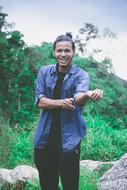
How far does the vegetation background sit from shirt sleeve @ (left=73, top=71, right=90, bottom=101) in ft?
8.99

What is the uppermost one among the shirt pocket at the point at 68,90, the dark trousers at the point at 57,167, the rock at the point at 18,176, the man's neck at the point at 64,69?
the man's neck at the point at 64,69

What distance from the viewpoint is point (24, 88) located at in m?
19.2

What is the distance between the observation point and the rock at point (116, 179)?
6312 mm

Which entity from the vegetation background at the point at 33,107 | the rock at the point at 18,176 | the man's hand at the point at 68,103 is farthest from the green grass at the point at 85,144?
the man's hand at the point at 68,103

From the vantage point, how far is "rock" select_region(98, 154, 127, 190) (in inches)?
249

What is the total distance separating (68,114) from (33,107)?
14899 mm

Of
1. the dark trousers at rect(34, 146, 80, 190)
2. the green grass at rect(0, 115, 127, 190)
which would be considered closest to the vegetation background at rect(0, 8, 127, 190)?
the green grass at rect(0, 115, 127, 190)

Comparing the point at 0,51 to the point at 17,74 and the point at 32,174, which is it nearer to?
the point at 17,74

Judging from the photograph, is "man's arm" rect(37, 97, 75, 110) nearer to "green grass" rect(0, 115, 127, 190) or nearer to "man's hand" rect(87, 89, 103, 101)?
"man's hand" rect(87, 89, 103, 101)

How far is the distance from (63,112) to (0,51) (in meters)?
14.5

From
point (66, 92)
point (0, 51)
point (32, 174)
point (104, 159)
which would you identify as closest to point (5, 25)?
point (0, 51)

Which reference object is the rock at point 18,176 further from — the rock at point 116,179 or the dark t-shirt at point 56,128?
the dark t-shirt at point 56,128

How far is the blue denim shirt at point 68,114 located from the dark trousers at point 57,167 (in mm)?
67

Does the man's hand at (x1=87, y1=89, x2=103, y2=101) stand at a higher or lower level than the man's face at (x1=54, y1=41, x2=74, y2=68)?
lower
